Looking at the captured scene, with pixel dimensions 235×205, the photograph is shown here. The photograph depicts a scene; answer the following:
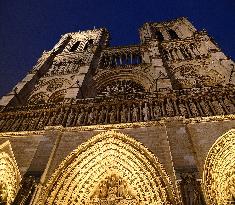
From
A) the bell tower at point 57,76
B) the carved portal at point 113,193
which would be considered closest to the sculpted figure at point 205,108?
the carved portal at point 113,193

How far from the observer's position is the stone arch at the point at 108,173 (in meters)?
8.00

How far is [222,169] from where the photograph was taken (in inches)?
341

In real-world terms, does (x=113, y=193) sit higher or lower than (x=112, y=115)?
lower

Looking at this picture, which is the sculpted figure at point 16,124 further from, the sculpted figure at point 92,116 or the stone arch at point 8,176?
the sculpted figure at point 92,116

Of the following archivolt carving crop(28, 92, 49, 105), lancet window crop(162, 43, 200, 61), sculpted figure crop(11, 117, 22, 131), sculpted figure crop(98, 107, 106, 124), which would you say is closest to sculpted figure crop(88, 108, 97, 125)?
sculpted figure crop(98, 107, 106, 124)

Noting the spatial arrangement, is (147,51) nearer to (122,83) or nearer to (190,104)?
(122,83)

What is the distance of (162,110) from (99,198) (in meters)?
3.56

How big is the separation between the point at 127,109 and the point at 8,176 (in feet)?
14.7

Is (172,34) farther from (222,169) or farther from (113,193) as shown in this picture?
(113,193)

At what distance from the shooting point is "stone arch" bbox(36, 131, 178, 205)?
8.00 meters


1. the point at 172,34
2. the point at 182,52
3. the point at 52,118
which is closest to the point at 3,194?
the point at 52,118

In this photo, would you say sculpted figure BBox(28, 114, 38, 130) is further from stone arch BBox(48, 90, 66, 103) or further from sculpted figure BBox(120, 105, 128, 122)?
stone arch BBox(48, 90, 66, 103)

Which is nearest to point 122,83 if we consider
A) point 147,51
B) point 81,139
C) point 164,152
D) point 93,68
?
point 93,68

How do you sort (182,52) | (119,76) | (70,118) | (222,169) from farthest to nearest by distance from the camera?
(182,52), (119,76), (70,118), (222,169)
